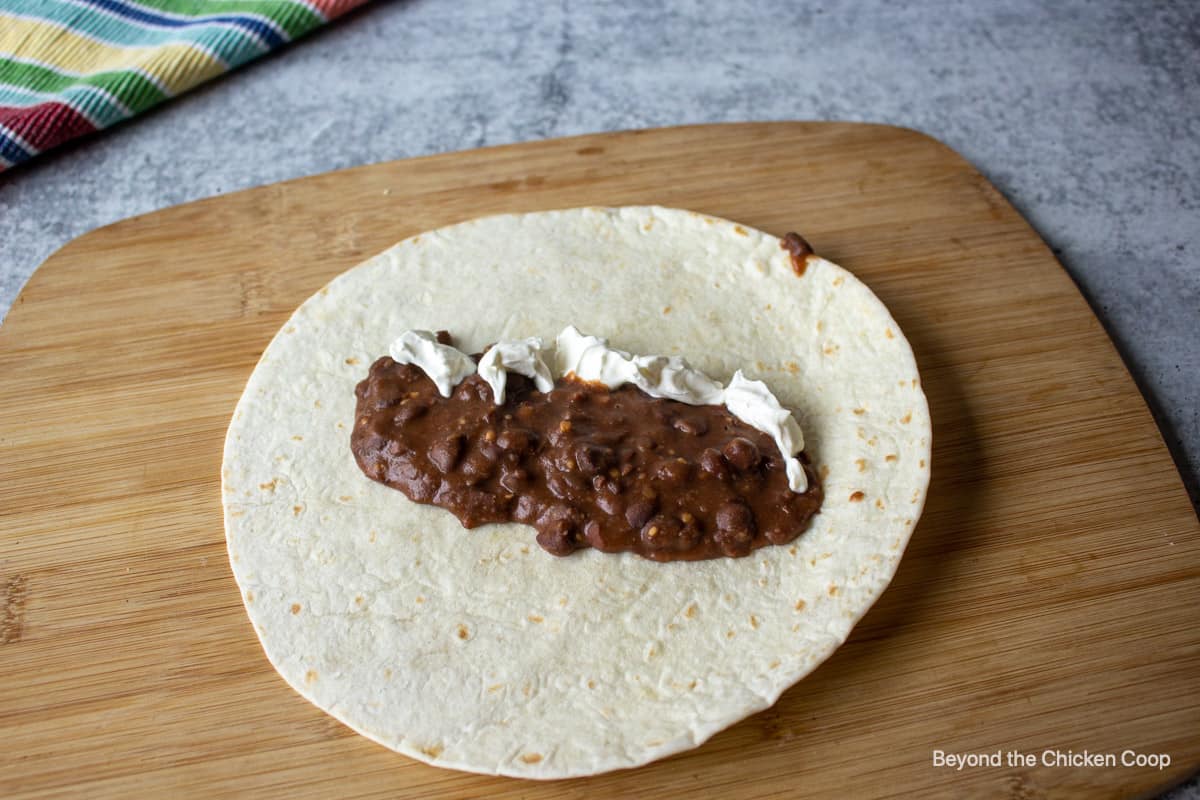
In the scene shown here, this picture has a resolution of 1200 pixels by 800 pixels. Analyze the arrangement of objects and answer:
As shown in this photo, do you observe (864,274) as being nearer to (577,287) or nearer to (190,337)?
(577,287)

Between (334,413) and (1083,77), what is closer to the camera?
(334,413)

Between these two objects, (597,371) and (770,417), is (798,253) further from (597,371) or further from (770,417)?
(597,371)

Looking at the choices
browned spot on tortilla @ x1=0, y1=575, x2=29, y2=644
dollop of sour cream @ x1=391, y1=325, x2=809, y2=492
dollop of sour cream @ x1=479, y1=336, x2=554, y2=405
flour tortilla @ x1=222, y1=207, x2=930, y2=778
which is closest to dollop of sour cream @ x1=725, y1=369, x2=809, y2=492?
dollop of sour cream @ x1=391, y1=325, x2=809, y2=492

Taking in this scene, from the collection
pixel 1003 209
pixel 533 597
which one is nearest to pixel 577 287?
pixel 533 597

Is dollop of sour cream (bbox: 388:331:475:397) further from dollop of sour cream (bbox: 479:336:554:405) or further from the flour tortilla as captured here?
the flour tortilla

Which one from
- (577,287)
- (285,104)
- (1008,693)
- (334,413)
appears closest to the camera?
(1008,693)

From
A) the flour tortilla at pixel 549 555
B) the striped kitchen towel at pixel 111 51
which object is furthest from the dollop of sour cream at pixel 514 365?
the striped kitchen towel at pixel 111 51
